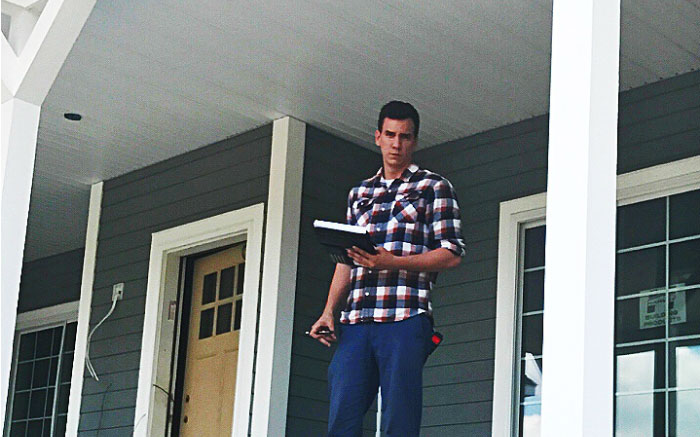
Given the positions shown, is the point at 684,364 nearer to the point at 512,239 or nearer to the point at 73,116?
the point at 512,239

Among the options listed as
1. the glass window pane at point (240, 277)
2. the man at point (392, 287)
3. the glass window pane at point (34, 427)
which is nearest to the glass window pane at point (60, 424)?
the glass window pane at point (34, 427)

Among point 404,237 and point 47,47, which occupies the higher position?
point 47,47

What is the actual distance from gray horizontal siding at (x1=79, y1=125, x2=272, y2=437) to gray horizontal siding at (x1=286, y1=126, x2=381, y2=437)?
11.4 inches

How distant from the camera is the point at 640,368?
528cm

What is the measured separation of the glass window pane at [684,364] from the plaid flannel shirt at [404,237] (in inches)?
62.6

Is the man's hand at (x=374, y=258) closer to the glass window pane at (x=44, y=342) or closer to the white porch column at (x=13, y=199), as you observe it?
the white porch column at (x=13, y=199)

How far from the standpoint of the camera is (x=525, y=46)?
206 inches

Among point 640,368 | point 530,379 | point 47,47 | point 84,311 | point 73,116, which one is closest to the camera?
point 47,47

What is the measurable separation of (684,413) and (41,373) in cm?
594

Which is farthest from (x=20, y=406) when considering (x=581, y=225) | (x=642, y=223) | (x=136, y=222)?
(x=581, y=225)

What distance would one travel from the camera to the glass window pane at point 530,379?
5.68m

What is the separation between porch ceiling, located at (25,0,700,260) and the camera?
16.4 feet

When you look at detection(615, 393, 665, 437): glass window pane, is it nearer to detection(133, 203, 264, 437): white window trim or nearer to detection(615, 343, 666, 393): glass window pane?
detection(615, 343, 666, 393): glass window pane

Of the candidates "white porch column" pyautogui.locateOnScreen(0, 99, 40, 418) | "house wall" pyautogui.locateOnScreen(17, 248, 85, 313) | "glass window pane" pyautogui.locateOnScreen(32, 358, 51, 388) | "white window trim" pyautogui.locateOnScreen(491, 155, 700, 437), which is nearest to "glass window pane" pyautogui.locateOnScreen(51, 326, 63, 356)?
"glass window pane" pyautogui.locateOnScreen(32, 358, 51, 388)
